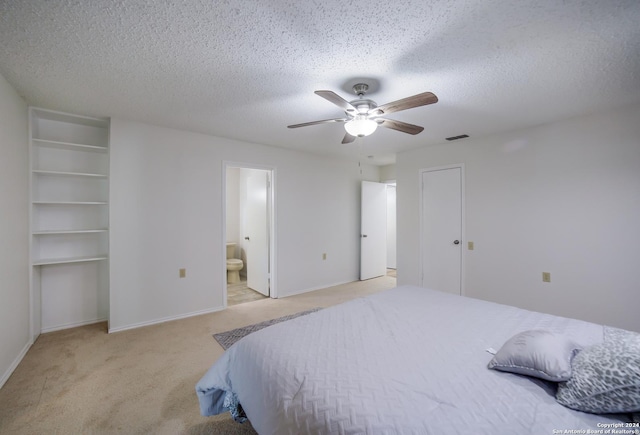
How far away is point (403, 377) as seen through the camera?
1.20 meters

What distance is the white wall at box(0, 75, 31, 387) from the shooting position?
7.13 ft

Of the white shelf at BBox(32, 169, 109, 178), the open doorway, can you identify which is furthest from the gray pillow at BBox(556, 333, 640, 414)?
the open doorway

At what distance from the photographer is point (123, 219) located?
316cm

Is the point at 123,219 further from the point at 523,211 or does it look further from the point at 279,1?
the point at 523,211

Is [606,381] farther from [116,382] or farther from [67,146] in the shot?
[67,146]

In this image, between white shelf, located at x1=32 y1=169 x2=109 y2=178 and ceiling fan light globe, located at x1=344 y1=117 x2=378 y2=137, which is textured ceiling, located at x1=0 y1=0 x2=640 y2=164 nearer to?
ceiling fan light globe, located at x1=344 y1=117 x2=378 y2=137

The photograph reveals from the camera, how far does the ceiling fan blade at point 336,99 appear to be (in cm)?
179

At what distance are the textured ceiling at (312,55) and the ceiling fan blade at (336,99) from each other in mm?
236

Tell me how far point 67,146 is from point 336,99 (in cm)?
311

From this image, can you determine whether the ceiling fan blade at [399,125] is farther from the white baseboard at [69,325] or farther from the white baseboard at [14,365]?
the white baseboard at [69,325]

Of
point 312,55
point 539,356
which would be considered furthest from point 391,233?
point 539,356

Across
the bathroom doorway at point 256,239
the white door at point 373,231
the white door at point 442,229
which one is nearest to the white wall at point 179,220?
the bathroom doorway at point 256,239

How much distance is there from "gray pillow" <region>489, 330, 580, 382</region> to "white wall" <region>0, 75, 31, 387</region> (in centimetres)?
336

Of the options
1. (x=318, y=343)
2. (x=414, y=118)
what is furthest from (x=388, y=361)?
(x=414, y=118)
